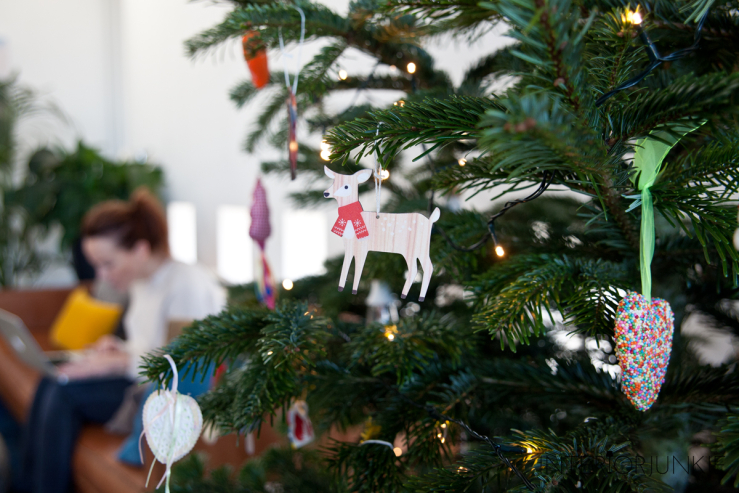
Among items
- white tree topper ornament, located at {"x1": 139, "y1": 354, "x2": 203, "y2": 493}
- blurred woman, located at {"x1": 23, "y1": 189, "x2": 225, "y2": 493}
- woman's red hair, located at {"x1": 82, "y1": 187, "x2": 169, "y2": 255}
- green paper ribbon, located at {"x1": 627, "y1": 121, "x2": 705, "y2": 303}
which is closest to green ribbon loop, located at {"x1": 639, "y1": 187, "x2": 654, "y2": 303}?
green paper ribbon, located at {"x1": 627, "y1": 121, "x2": 705, "y2": 303}

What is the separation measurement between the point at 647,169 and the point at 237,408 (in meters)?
0.32

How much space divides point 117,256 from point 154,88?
7.42ft

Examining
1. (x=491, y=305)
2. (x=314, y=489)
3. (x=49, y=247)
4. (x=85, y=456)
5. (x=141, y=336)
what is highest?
(x=491, y=305)

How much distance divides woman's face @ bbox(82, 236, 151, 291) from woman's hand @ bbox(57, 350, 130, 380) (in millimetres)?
297

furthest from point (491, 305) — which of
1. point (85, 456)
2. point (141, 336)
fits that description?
point (141, 336)

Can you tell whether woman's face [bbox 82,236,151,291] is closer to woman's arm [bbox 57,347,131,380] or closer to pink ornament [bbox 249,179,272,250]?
woman's arm [bbox 57,347,131,380]

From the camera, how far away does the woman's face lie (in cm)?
182

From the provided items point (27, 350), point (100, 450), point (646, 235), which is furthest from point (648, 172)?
point (27, 350)

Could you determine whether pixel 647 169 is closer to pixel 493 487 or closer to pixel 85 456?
pixel 493 487

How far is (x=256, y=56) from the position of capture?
1.85 ft

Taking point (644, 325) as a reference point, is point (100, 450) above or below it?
below

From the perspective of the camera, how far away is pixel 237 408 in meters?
0.39

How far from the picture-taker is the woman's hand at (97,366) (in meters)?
1.75

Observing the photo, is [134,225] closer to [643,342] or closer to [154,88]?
[643,342]
